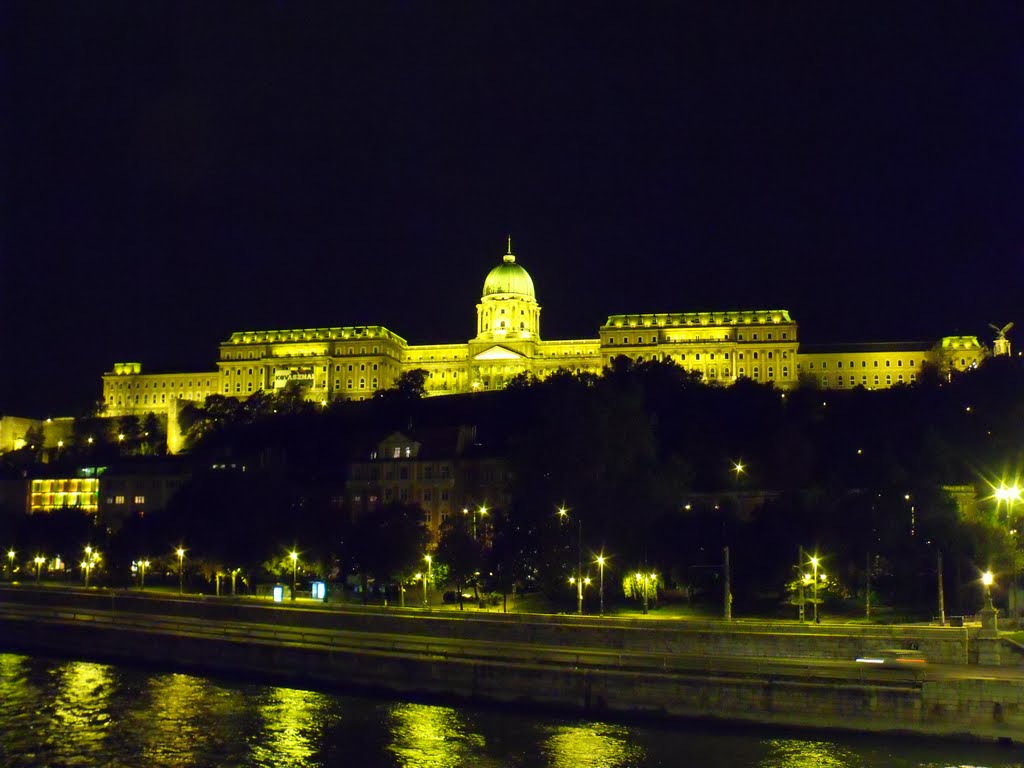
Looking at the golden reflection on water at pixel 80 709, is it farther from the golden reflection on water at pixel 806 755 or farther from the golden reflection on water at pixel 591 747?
the golden reflection on water at pixel 806 755

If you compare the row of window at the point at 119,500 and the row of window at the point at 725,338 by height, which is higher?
the row of window at the point at 725,338

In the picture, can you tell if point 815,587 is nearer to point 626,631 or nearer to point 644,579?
point 644,579

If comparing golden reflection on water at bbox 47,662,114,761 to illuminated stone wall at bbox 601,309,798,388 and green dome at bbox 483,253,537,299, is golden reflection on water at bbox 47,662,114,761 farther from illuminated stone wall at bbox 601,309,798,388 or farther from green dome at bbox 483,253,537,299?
green dome at bbox 483,253,537,299

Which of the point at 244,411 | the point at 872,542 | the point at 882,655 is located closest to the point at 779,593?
the point at 872,542

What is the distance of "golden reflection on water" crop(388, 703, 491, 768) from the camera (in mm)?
39281

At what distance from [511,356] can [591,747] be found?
455ft

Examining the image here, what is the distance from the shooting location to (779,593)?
61.0 m

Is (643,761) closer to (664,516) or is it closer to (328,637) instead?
(328,637)

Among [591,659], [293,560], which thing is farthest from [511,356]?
[591,659]

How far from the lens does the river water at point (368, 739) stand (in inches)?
1512

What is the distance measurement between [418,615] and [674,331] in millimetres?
123981

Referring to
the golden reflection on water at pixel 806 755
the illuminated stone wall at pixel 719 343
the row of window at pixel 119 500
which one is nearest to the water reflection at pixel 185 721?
the golden reflection on water at pixel 806 755

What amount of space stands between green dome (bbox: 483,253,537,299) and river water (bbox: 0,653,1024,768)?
146 meters

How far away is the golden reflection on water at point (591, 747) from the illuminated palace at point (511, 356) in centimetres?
12151
